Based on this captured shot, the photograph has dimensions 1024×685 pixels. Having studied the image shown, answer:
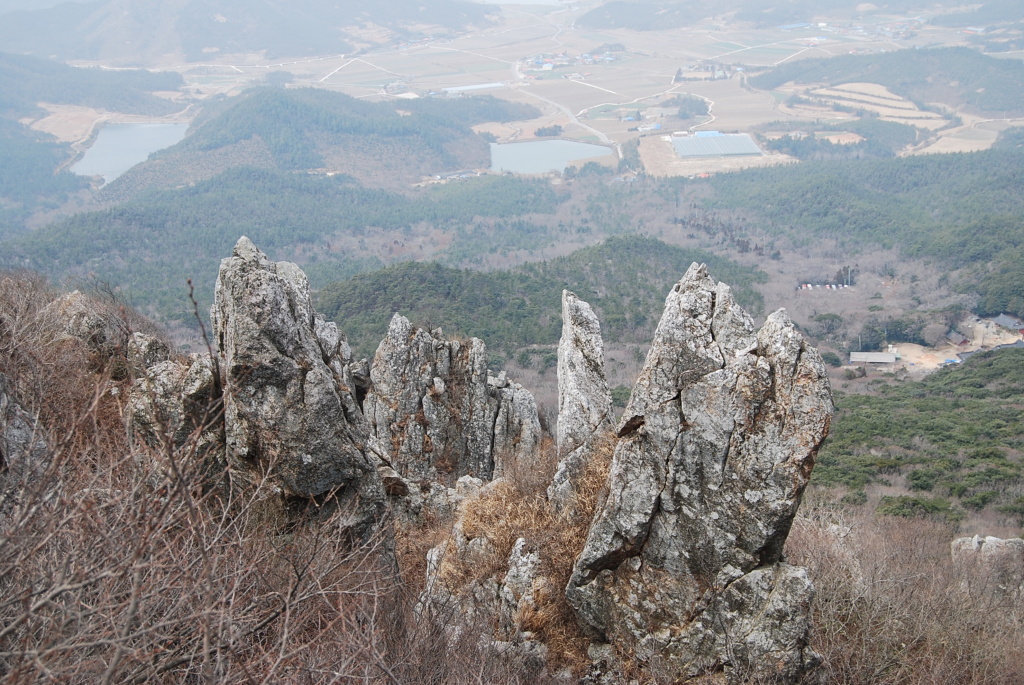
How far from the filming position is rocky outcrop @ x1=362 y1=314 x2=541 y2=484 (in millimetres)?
19125

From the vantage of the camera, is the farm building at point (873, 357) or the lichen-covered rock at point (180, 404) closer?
the lichen-covered rock at point (180, 404)

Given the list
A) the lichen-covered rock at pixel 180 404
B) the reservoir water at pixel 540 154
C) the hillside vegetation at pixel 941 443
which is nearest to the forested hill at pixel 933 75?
the reservoir water at pixel 540 154

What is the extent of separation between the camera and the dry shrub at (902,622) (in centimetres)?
895

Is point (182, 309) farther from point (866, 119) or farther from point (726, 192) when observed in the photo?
point (866, 119)

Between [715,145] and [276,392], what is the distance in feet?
443

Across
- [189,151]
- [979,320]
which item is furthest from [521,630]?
[189,151]

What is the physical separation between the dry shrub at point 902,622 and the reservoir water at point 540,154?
11959 centimetres

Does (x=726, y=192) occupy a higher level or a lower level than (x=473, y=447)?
lower

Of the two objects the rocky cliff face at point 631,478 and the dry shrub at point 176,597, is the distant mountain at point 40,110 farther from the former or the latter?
the dry shrub at point 176,597

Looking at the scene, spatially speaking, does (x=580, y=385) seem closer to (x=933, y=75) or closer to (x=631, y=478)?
(x=631, y=478)

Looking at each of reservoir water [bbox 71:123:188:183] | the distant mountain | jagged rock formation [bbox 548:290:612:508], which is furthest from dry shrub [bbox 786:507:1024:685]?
reservoir water [bbox 71:123:188:183]

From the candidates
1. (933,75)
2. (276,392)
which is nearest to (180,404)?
(276,392)

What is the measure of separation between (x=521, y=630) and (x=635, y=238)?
71.2m

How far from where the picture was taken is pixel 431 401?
19.6 metres
